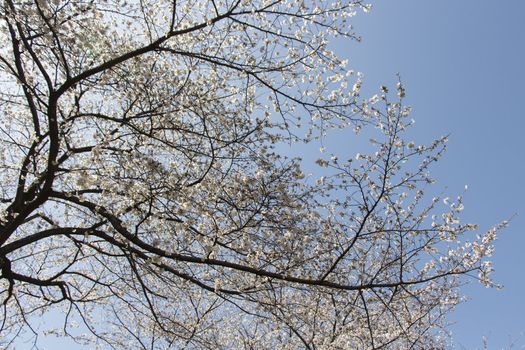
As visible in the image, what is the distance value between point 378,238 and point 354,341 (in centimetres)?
486

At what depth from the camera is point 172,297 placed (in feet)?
25.6

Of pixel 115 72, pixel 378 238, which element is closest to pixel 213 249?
pixel 378 238

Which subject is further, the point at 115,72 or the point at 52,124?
the point at 115,72

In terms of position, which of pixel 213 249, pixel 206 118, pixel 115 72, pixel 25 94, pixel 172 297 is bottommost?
pixel 213 249

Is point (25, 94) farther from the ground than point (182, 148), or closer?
farther from the ground

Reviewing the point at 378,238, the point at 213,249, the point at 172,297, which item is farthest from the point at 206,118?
the point at 172,297

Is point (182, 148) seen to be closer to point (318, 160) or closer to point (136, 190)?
point (136, 190)

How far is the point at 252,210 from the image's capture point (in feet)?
18.6

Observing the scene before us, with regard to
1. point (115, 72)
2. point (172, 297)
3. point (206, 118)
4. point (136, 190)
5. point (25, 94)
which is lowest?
point (136, 190)

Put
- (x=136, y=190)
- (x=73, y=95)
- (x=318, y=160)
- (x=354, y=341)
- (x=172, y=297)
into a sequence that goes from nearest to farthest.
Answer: (x=136, y=190) → (x=318, y=160) → (x=73, y=95) → (x=172, y=297) → (x=354, y=341)

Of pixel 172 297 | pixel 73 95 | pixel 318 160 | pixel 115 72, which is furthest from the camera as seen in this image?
pixel 172 297

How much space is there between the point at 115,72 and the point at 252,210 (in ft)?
8.11

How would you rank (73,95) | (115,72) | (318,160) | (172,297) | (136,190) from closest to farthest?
(136,190)
(318,160)
(115,72)
(73,95)
(172,297)

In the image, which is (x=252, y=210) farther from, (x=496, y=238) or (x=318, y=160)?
(x=496, y=238)
